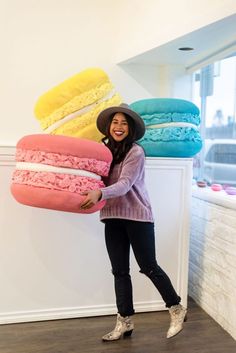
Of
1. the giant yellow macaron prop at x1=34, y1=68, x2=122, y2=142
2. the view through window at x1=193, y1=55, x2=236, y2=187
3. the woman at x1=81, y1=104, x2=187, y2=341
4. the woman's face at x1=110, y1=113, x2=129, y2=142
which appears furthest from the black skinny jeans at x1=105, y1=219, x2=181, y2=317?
the view through window at x1=193, y1=55, x2=236, y2=187

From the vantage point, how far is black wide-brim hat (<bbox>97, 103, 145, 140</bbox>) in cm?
211

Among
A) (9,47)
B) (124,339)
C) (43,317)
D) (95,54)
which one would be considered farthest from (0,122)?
(124,339)

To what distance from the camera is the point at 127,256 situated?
225cm

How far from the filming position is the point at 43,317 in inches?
98.3

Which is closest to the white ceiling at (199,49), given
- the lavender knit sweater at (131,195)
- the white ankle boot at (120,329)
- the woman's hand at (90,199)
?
the lavender knit sweater at (131,195)

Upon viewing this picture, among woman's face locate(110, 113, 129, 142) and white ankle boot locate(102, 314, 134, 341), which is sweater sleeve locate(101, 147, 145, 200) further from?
white ankle boot locate(102, 314, 134, 341)

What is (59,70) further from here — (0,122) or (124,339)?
(124,339)

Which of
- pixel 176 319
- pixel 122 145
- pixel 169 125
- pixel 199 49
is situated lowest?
pixel 176 319

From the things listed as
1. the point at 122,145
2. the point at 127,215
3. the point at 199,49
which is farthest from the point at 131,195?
the point at 199,49

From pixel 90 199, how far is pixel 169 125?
2.66ft

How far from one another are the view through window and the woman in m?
1.01

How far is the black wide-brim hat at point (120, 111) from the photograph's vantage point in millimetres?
2107

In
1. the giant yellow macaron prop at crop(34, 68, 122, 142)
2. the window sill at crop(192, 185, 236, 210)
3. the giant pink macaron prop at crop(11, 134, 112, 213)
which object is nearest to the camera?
the giant pink macaron prop at crop(11, 134, 112, 213)

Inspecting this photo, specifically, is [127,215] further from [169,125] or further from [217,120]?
[217,120]
